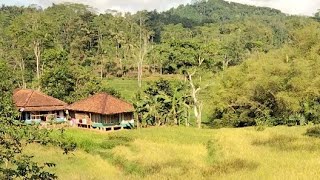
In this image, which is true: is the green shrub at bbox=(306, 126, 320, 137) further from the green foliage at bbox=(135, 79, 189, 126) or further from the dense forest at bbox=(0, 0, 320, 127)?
the green foliage at bbox=(135, 79, 189, 126)

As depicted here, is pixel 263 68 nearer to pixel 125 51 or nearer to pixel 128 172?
pixel 128 172

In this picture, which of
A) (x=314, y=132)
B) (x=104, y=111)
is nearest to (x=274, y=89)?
(x=314, y=132)

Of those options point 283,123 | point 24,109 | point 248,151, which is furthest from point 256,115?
point 24,109

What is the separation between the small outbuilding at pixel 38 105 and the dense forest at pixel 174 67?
3.06 metres

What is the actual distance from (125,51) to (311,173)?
63.7 m

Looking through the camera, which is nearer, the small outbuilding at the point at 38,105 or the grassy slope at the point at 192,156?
the grassy slope at the point at 192,156

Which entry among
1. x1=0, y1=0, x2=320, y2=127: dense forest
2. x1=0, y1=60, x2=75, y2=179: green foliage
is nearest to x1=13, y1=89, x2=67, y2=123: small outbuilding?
x1=0, y1=0, x2=320, y2=127: dense forest

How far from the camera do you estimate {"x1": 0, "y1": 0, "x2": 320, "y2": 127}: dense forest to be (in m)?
36.5

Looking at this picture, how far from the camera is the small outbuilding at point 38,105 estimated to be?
131ft

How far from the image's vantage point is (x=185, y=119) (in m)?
37.7

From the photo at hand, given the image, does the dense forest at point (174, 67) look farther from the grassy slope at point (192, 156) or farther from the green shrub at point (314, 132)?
the grassy slope at point (192, 156)

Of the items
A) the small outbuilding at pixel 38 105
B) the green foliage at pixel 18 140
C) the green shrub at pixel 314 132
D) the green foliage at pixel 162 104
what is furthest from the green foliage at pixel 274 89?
the green foliage at pixel 18 140

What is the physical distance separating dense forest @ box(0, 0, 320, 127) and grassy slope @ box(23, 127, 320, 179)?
21.4 ft

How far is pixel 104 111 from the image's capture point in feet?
122
